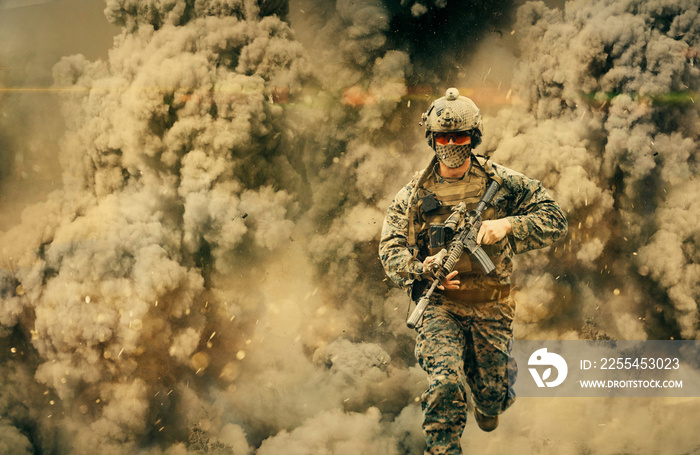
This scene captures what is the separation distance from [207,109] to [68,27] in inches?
129

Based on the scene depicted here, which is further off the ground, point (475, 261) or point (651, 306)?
point (475, 261)

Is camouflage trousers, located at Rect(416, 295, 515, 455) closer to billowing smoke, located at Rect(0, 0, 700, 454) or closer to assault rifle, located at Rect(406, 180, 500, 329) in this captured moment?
assault rifle, located at Rect(406, 180, 500, 329)

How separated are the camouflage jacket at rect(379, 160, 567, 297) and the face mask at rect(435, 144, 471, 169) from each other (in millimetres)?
205

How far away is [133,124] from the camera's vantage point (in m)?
12.5

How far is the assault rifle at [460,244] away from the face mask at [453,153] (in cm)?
39

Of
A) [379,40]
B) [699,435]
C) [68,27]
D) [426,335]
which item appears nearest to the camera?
[426,335]

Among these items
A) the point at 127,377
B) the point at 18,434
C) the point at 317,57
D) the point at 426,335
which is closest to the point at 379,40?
the point at 317,57

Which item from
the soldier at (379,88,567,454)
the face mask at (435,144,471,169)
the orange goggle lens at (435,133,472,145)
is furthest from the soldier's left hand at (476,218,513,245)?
the orange goggle lens at (435,133,472,145)

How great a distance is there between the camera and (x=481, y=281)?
524cm

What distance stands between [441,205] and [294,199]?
7568mm

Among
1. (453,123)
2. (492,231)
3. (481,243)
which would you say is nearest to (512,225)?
(492,231)

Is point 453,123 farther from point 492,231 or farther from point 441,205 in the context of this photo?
point 492,231

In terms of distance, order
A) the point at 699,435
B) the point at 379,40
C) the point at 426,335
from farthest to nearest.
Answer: the point at 699,435 → the point at 379,40 → the point at 426,335

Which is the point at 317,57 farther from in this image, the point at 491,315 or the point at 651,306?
the point at 651,306
